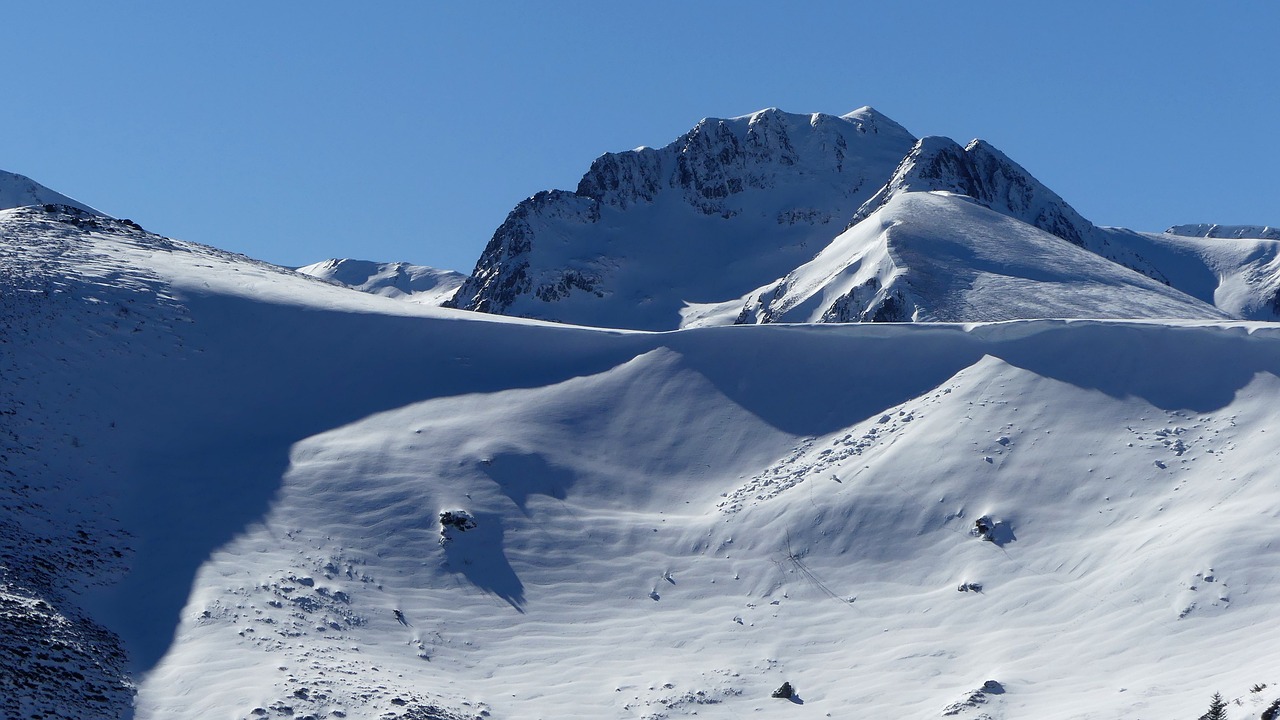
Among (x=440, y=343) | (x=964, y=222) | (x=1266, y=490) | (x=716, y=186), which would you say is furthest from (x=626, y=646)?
(x=716, y=186)

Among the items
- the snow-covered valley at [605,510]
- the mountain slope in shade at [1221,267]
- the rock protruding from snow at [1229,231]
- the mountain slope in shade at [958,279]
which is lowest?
the snow-covered valley at [605,510]

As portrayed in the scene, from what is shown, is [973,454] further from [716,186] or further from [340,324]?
[716,186]

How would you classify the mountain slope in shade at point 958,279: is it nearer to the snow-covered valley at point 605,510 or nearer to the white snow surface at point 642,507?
the white snow surface at point 642,507

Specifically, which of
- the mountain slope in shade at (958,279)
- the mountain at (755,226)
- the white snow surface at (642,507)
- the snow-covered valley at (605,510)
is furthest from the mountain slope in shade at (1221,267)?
the snow-covered valley at (605,510)

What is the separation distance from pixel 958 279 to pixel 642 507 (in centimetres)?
4847

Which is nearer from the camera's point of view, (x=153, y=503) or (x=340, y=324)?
(x=153, y=503)

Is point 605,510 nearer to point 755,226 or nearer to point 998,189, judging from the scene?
point 755,226

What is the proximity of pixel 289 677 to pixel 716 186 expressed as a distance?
125m

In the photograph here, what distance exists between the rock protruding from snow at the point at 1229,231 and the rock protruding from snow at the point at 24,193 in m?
138

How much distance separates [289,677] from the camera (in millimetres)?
28125

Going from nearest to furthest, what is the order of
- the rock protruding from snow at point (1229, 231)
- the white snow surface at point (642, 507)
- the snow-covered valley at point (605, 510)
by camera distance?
the snow-covered valley at point (605, 510), the white snow surface at point (642, 507), the rock protruding from snow at point (1229, 231)

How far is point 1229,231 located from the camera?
182500 mm

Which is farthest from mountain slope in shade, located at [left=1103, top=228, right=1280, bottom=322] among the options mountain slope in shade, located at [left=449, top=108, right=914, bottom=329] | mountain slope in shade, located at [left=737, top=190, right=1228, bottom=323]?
mountain slope in shade, located at [left=737, top=190, right=1228, bottom=323]

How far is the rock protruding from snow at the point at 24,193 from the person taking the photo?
15075 cm
